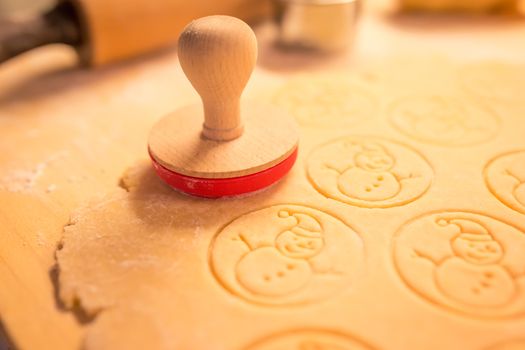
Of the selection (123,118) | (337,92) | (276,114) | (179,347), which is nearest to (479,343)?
(179,347)

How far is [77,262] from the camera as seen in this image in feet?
2.16

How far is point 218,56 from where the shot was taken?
667 millimetres

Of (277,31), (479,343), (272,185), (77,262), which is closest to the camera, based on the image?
(479,343)

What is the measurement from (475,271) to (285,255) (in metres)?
0.22

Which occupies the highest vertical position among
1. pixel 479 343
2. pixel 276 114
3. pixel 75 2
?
pixel 75 2

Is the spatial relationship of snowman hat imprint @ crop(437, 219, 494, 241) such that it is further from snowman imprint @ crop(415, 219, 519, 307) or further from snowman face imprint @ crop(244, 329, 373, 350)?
snowman face imprint @ crop(244, 329, 373, 350)

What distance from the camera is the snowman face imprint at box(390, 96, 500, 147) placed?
0.87 metres

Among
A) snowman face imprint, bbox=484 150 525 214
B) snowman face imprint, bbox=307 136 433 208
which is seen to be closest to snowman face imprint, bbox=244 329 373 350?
snowman face imprint, bbox=307 136 433 208

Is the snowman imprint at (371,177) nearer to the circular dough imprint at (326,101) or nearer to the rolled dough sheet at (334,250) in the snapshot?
the rolled dough sheet at (334,250)

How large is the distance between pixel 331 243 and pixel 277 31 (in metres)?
0.68

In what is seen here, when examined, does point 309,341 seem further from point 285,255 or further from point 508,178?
point 508,178

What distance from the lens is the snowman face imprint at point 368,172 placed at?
0.75 meters

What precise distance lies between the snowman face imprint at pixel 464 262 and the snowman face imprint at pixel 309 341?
0.35 ft

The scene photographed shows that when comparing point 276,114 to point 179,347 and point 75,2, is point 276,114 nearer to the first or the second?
point 179,347
